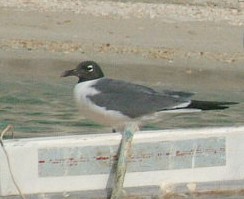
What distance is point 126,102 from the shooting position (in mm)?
7988

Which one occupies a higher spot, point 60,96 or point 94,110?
point 94,110

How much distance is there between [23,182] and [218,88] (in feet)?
28.6

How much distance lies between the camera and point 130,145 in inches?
286

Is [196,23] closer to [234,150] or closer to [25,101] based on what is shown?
[25,101]

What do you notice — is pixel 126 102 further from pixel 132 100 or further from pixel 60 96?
pixel 60 96

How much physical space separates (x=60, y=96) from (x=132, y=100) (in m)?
6.06

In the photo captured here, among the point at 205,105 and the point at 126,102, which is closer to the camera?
the point at 205,105

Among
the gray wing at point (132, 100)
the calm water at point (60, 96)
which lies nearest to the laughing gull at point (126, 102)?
the gray wing at point (132, 100)

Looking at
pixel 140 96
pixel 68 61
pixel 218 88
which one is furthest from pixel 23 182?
pixel 68 61

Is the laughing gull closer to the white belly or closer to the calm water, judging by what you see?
the white belly

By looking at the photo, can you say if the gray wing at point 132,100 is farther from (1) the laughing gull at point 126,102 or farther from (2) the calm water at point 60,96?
(2) the calm water at point 60,96

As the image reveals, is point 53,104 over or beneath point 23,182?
beneath

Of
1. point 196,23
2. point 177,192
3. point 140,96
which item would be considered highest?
point 140,96

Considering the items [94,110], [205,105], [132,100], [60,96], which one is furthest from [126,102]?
[60,96]
